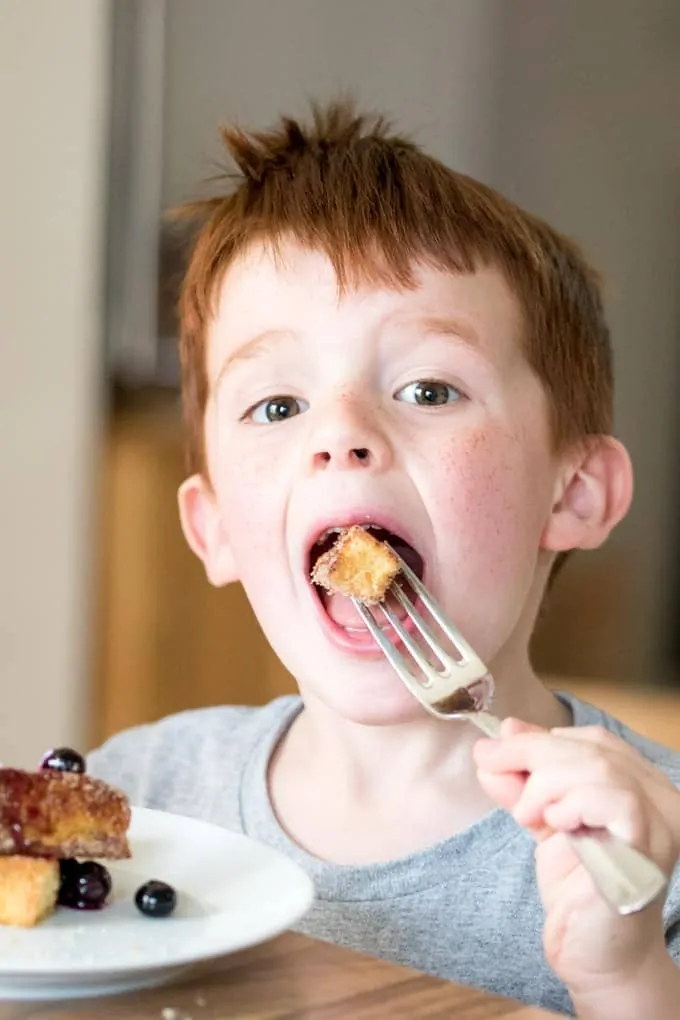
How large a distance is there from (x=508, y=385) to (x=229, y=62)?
1300 millimetres

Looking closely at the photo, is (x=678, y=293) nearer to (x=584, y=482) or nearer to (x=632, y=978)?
(x=584, y=482)

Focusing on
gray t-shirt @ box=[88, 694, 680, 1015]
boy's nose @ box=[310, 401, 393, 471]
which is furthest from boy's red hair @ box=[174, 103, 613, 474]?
gray t-shirt @ box=[88, 694, 680, 1015]

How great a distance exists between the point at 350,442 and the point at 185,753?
396 mm

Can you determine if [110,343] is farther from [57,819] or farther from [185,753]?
[57,819]

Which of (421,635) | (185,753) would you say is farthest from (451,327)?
(185,753)

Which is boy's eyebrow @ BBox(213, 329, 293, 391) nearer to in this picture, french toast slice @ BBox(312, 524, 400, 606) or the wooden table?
french toast slice @ BBox(312, 524, 400, 606)

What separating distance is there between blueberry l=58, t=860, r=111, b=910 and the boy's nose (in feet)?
1.20

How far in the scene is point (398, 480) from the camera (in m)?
0.98

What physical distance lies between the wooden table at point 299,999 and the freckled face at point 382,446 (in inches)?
14.4

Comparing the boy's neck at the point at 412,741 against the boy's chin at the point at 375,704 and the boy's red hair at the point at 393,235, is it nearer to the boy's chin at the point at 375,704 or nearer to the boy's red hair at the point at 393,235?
the boy's chin at the point at 375,704

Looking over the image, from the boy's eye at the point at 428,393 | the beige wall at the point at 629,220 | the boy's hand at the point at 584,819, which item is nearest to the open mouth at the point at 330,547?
the boy's eye at the point at 428,393

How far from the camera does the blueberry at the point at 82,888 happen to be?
2.21 feet

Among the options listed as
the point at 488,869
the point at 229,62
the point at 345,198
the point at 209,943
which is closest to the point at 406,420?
the point at 345,198

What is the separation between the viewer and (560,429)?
3.60 ft
